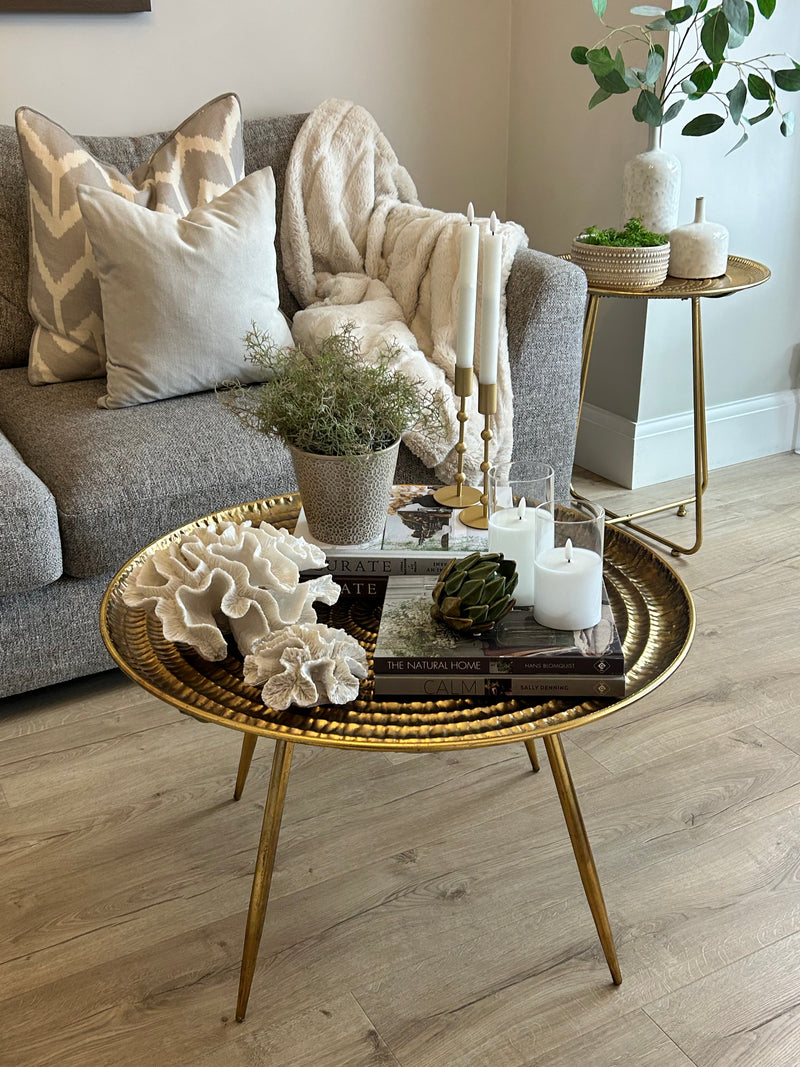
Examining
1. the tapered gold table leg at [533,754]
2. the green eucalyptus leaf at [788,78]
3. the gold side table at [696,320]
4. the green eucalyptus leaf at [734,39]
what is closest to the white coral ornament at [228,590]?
the tapered gold table leg at [533,754]

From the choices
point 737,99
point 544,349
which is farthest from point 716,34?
point 544,349

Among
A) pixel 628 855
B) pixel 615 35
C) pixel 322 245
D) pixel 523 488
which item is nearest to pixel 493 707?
pixel 523 488

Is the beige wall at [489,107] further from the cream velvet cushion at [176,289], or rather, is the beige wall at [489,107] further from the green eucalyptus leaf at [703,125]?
the cream velvet cushion at [176,289]

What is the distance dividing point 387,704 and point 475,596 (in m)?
0.15

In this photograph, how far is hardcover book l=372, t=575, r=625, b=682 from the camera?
1036 mm

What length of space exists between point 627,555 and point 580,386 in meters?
0.95

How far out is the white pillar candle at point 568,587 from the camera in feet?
3.52

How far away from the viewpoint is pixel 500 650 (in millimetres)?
1053

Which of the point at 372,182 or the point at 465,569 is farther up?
the point at 372,182

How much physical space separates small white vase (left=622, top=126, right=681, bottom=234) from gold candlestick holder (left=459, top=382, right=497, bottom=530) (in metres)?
1.17

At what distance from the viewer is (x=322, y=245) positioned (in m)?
2.36

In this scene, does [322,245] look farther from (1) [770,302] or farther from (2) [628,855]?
(2) [628,855]

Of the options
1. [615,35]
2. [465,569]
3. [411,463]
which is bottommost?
[411,463]

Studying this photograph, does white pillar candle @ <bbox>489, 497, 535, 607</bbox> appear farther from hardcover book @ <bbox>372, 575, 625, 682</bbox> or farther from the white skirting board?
the white skirting board
